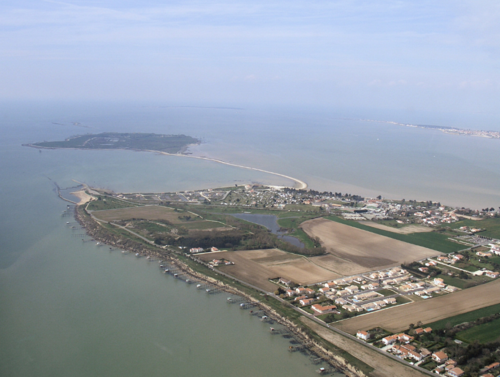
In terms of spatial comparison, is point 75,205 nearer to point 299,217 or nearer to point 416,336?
point 299,217

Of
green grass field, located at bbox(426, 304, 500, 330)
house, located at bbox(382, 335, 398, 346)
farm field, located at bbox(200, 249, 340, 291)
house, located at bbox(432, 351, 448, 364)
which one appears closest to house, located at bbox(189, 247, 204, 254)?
farm field, located at bbox(200, 249, 340, 291)

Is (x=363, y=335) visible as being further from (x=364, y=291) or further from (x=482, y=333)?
(x=482, y=333)

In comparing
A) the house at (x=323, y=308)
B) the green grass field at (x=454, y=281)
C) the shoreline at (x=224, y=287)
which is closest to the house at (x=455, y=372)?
the shoreline at (x=224, y=287)

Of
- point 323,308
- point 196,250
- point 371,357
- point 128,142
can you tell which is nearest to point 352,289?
point 323,308

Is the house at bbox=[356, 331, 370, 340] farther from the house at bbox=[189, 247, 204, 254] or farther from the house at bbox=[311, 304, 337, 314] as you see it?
the house at bbox=[189, 247, 204, 254]

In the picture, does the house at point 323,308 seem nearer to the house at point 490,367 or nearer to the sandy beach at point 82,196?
the house at point 490,367

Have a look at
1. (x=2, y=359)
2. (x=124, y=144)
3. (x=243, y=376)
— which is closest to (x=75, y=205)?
(x=2, y=359)
